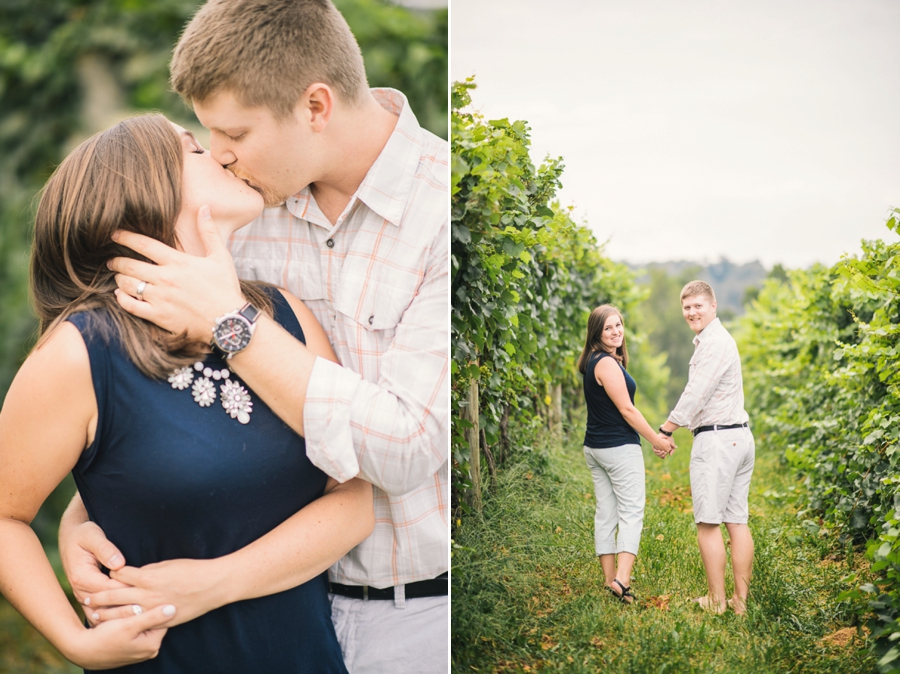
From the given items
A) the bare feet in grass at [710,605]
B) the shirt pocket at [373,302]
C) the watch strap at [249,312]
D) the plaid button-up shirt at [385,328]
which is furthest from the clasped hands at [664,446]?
the watch strap at [249,312]

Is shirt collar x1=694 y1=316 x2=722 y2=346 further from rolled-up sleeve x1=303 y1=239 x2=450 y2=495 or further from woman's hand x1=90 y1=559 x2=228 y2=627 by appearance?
woman's hand x1=90 y1=559 x2=228 y2=627

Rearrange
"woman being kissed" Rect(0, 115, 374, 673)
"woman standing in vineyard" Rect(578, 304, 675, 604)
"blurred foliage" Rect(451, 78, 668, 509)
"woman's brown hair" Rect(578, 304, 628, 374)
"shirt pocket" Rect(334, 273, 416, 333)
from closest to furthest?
"woman being kissed" Rect(0, 115, 374, 673) < "shirt pocket" Rect(334, 273, 416, 333) < "blurred foliage" Rect(451, 78, 668, 509) < "woman standing in vineyard" Rect(578, 304, 675, 604) < "woman's brown hair" Rect(578, 304, 628, 374)

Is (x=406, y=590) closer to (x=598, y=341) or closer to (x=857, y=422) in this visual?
(x=598, y=341)

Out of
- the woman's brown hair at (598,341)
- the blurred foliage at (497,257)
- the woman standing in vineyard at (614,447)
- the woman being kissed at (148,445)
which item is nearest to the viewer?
the woman being kissed at (148,445)

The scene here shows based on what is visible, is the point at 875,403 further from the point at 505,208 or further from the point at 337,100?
the point at 337,100

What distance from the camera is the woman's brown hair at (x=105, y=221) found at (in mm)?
1369

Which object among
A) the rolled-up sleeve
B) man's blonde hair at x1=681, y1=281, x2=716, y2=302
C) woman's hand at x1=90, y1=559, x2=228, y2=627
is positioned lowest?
woman's hand at x1=90, y1=559, x2=228, y2=627

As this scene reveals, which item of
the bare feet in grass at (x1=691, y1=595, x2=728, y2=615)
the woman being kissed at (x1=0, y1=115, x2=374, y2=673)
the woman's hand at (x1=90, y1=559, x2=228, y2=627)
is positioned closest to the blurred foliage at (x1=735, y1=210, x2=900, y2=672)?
the bare feet in grass at (x1=691, y1=595, x2=728, y2=615)

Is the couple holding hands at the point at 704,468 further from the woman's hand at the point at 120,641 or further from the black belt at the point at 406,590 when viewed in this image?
the woman's hand at the point at 120,641

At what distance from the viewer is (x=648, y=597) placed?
6.42 feet

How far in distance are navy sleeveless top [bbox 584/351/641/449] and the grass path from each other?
98 mm

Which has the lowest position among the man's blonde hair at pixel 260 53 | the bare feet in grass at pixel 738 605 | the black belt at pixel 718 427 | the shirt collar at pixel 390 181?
the bare feet in grass at pixel 738 605

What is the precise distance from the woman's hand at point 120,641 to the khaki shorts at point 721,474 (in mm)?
1410

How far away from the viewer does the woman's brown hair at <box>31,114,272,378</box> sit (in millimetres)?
1369
